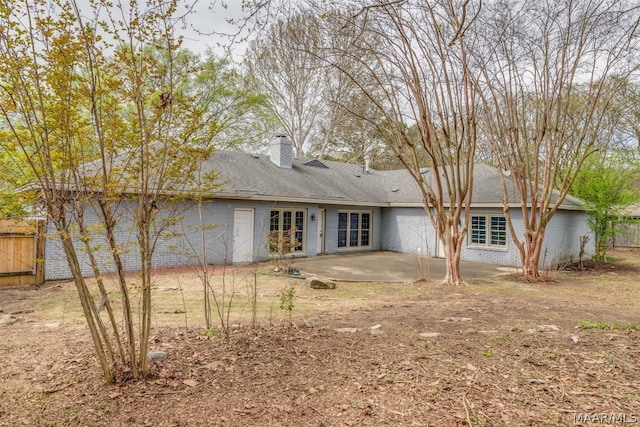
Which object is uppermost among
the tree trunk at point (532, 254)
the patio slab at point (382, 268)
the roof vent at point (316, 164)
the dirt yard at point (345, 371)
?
the roof vent at point (316, 164)

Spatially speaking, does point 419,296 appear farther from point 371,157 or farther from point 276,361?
point 371,157

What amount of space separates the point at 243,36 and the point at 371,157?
81.9 feet

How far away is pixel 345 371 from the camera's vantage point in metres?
3.61

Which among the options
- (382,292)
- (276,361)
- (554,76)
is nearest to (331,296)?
(382,292)

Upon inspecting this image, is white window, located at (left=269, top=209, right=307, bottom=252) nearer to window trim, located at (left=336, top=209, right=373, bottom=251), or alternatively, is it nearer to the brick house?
the brick house

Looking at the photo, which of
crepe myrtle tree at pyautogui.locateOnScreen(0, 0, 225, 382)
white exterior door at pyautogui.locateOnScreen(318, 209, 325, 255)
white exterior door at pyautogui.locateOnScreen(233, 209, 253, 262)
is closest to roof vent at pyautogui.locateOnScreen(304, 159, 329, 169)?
white exterior door at pyautogui.locateOnScreen(318, 209, 325, 255)

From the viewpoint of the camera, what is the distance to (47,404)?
3008 millimetres

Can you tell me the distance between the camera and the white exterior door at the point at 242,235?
42.8 ft

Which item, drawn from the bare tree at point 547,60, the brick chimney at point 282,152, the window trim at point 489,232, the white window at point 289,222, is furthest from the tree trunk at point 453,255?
the brick chimney at point 282,152

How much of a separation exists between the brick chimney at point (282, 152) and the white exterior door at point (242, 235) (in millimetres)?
4293

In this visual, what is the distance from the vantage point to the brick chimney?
55.8ft

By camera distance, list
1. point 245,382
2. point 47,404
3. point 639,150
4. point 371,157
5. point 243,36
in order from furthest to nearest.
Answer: point 371,157
point 639,150
point 243,36
point 245,382
point 47,404

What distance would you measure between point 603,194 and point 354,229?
953cm

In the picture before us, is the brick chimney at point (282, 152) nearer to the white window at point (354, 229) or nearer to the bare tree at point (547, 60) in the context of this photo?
the white window at point (354, 229)
